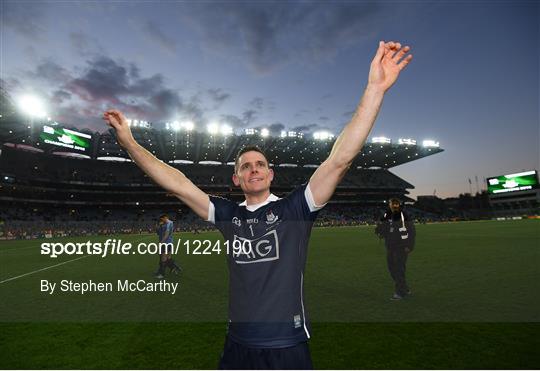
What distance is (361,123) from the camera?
213 centimetres

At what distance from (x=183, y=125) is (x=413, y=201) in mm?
59792

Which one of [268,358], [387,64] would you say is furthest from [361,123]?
[268,358]

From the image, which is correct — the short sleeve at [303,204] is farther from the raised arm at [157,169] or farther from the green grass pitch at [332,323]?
the green grass pitch at [332,323]

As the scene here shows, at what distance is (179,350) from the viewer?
4.70 meters

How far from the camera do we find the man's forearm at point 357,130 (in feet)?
6.93

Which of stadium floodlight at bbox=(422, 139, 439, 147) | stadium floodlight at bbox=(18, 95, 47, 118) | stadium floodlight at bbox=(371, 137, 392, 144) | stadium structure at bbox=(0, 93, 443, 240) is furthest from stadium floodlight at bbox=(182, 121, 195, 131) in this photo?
stadium floodlight at bbox=(422, 139, 439, 147)

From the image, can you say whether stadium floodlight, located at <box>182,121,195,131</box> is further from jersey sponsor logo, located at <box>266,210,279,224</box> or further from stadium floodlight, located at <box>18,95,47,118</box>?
jersey sponsor logo, located at <box>266,210,279,224</box>

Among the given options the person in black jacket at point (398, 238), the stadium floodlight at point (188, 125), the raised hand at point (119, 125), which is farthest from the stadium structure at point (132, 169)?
the raised hand at point (119, 125)

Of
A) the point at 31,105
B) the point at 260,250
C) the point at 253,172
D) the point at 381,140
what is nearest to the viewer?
the point at 260,250

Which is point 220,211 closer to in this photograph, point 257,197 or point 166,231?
point 257,197

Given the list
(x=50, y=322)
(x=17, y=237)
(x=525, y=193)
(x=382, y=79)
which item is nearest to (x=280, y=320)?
(x=382, y=79)

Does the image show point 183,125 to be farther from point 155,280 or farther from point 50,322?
point 50,322

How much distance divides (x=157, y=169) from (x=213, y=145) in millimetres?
54270

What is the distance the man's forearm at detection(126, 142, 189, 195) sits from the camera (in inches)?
97.8
